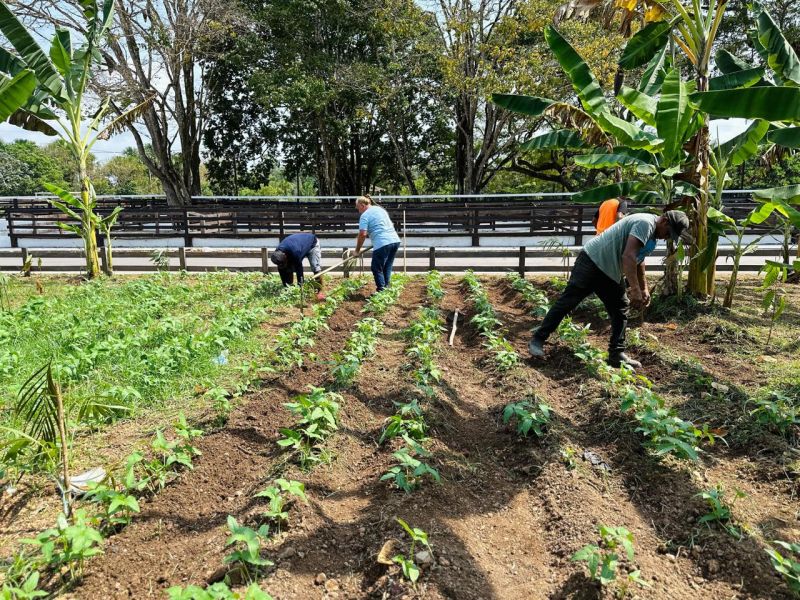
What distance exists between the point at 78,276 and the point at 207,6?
12280 millimetres

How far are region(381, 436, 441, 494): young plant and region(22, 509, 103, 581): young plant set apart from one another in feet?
5.02

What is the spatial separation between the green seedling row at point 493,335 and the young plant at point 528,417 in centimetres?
121

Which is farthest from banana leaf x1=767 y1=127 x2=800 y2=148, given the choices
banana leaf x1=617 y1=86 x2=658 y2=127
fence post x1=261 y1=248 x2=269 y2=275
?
fence post x1=261 y1=248 x2=269 y2=275

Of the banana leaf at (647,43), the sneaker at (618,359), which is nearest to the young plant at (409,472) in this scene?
the sneaker at (618,359)

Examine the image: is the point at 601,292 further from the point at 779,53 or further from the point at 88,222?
the point at 88,222

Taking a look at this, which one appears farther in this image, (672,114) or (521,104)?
(521,104)

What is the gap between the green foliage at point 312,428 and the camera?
12.0 feet

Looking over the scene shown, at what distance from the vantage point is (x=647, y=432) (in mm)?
3729

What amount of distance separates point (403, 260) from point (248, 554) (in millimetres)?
10455

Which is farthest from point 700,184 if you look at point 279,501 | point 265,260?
point 265,260

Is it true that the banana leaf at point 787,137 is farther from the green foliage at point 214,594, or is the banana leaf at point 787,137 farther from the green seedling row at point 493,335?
the green foliage at point 214,594

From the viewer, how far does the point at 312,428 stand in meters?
3.76

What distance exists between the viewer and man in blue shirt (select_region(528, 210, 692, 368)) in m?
4.98

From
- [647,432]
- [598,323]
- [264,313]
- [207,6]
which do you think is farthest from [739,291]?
[207,6]
